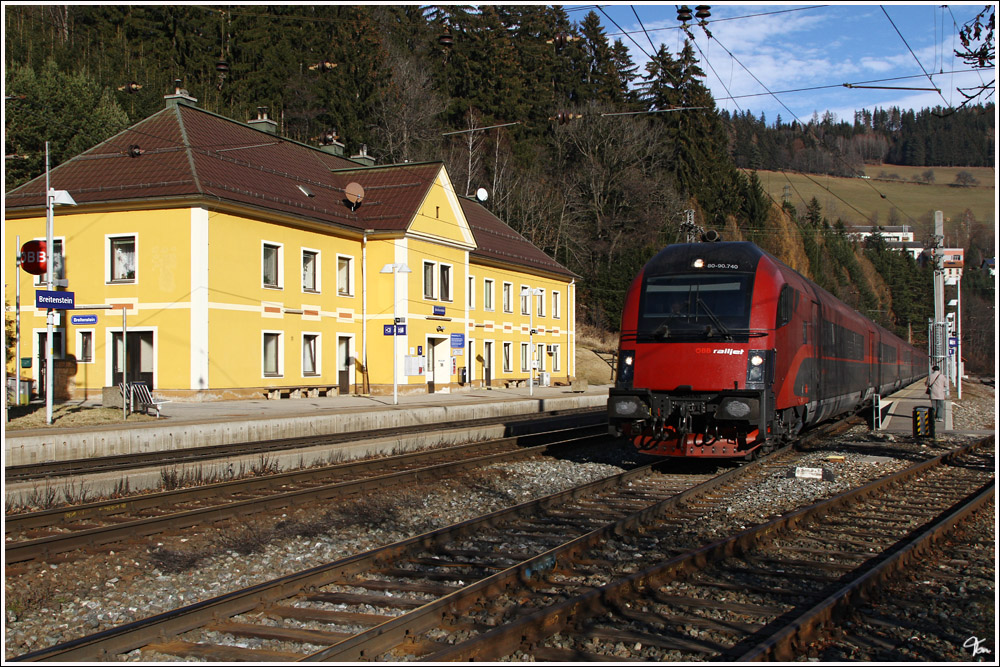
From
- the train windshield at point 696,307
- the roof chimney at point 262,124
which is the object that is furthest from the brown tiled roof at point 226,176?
the train windshield at point 696,307

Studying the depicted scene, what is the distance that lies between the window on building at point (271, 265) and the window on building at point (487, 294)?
1336cm

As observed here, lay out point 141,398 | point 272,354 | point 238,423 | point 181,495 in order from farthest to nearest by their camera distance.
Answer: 1. point 272,354
2. point 141,398
3. point 238,423
4. point 181,495

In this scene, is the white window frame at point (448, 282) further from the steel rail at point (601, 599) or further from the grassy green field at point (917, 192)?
the steel rail at point (601, 599)

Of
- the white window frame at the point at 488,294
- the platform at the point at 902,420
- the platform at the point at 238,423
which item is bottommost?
the platform at the point at 902,420

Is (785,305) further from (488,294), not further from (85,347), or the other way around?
(488,294)

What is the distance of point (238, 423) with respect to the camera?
18641 millimetres

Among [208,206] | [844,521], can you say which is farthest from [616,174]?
[844,521]

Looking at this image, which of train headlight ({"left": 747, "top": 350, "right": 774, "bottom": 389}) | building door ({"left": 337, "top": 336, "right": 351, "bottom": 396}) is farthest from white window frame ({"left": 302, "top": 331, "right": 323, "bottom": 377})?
train headlight ({"left": 747, "top": 350, "right": 774, "bottom": 389})

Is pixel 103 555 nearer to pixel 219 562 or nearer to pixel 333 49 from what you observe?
pixel 219 562

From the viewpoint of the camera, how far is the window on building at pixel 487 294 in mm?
41844

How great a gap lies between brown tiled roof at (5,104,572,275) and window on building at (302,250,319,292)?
142cm

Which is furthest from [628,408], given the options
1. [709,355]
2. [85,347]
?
[85,347]

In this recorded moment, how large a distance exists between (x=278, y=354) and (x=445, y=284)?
31.5 feet

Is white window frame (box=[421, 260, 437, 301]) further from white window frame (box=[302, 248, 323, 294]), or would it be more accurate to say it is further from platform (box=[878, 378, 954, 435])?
platform (box=[878, 378, 954, 435])
